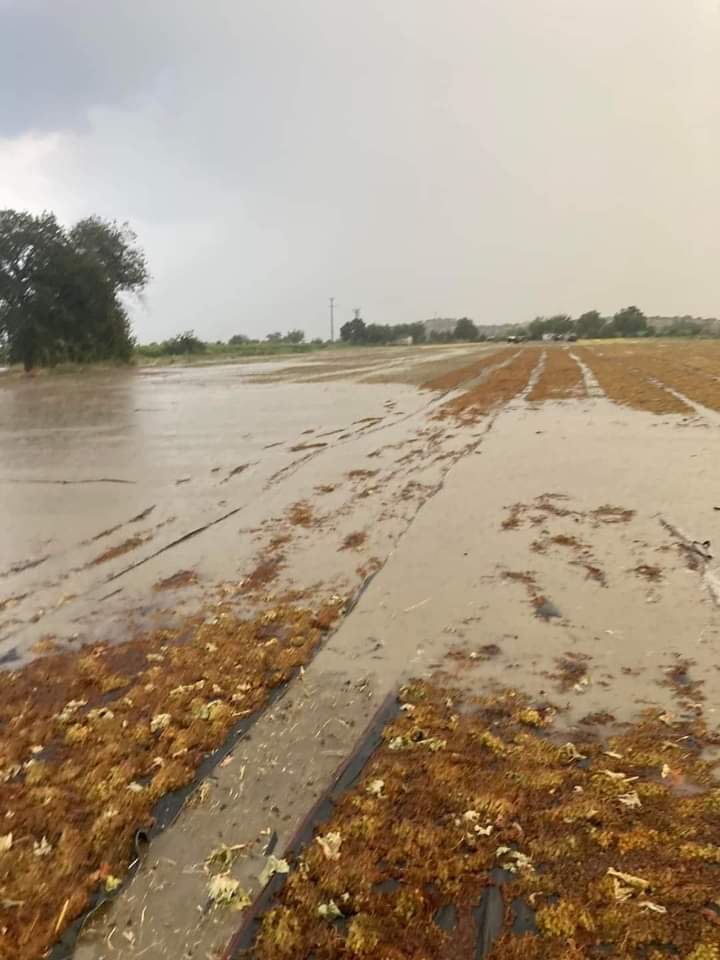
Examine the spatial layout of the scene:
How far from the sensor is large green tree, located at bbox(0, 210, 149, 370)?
41.0 m

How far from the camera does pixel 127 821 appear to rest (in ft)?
10.1

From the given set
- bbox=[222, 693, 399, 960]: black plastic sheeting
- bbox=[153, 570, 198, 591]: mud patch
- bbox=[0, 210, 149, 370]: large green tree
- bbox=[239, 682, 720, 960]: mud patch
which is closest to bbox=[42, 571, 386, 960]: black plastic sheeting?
bbox=[222, 693, 399, 960]: black plastic sheeting

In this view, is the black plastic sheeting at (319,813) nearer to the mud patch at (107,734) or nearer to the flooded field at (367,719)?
the flooded field at (367,719)

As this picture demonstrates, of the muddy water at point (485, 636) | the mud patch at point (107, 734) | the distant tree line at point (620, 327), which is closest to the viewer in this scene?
the mud patch at point (107, 734)

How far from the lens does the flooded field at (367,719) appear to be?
8.29 ft

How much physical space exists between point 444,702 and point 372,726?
47 cm

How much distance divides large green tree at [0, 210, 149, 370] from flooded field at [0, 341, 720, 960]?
37515 mm

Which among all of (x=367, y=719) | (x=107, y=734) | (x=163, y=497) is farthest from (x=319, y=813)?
(x=163, y=497)

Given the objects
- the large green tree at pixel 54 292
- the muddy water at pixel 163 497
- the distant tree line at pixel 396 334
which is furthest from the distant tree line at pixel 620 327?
the muddy water at pixel 163 497

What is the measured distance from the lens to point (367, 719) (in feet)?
12.6

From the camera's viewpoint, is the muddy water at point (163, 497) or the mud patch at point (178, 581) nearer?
the muddy water at point (163, 497)

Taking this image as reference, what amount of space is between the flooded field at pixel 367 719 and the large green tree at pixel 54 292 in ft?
123

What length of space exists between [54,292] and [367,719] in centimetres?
4519

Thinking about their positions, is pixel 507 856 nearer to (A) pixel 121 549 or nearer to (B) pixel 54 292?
(A) pixel 121 549
